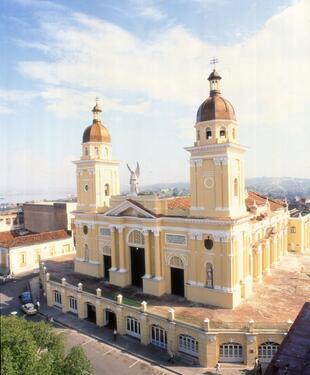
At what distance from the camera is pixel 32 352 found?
42.9 feet

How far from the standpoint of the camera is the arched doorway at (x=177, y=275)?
26.7 m

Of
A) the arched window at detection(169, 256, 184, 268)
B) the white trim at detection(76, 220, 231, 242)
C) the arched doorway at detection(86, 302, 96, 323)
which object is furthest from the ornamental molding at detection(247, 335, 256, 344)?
the arched doorway at detection(86, 302, 96, 323)

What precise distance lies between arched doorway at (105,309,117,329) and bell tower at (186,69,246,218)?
10.3m

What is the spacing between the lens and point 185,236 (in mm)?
26188

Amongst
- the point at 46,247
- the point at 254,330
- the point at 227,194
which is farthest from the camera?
the point at 46,247

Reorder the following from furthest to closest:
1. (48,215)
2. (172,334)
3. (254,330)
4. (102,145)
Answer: (48,215) → (102,145) → (172,334) → (254,330)

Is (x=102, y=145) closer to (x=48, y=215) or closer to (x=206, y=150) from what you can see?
(x=206, y=150)

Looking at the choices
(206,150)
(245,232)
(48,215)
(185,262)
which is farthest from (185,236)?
(48,215)

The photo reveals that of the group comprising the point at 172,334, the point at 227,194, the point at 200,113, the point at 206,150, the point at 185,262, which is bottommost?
the point at 172,334

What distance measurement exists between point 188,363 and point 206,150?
14.2m

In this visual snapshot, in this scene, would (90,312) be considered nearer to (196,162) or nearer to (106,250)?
(106,250)

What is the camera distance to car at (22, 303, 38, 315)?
28969 millimetres

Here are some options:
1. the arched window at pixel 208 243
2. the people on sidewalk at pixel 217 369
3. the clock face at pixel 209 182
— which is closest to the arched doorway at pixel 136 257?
the arched window at pixel 208 243

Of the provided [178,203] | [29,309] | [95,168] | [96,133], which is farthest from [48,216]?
[178,203]
